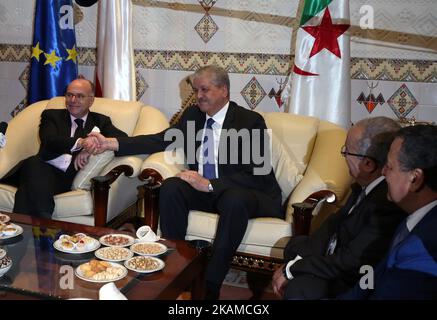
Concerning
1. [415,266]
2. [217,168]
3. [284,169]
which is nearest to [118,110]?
[217,168]

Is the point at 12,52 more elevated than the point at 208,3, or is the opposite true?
the point at 208,3

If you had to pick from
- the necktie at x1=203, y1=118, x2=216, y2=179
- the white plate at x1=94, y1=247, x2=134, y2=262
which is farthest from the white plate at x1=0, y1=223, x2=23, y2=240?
the necktie at x1=203, y1=118, x2=216, y2=179

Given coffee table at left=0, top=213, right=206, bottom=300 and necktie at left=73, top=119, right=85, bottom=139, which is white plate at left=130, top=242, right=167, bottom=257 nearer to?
coffee table at left=0, top=213, right=206, bottom=300

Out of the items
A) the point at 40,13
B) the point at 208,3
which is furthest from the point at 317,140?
the point at 40,13

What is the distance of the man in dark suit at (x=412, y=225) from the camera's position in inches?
47.8

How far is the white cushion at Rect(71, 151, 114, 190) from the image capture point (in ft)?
9.37

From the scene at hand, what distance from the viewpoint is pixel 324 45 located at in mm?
3191

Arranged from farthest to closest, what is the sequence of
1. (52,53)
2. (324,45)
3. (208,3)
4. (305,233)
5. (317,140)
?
(52,53)
(208,3)
(324,45)
(317,140)
(305,233)

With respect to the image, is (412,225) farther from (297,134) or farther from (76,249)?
(297,134)

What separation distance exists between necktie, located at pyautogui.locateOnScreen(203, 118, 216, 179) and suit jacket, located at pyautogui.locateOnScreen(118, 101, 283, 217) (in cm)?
5

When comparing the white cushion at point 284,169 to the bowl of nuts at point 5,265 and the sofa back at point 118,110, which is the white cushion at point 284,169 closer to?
the sofa back at point 118,110

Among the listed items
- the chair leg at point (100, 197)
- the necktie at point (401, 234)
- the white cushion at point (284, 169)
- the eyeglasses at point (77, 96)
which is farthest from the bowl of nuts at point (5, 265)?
the white cushion at point (284, 169)
